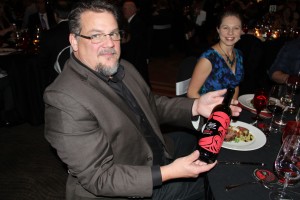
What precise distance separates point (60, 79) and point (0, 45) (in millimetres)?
3412

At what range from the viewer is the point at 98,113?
1353mm

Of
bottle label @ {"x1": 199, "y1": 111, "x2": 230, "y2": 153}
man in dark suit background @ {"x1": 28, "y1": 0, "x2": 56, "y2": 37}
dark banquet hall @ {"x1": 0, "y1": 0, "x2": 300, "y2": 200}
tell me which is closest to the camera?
bottle label @ {"x1": 199, "y1": 111, "x2": 230, "y2": 153}

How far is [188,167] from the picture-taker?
121 centimetres

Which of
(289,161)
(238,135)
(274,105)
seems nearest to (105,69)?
(238,135)

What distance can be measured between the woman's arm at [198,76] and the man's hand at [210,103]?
69cm

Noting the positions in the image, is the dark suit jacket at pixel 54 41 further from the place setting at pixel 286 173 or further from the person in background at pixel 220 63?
the place setting at pixel 286 173

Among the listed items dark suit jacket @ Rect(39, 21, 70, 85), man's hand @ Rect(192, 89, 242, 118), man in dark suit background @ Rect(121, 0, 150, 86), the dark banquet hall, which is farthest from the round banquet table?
man in dark suit background @ Rect(121, 0, 150, 86)

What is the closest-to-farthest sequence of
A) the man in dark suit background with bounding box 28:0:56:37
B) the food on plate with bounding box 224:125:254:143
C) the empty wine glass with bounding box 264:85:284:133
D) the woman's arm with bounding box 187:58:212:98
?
the food on plate with bounding box 224:125:254:143, the empty wine glass with bounding box 264:85:284:133, the woman's arm with bounding box 187:58:212:98, the man in dark suit background with bounding box 28:0:56:37

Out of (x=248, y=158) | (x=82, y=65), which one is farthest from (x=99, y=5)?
(x=248, y=158)

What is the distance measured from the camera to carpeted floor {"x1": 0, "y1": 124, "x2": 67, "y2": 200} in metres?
2.67

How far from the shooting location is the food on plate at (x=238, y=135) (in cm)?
158

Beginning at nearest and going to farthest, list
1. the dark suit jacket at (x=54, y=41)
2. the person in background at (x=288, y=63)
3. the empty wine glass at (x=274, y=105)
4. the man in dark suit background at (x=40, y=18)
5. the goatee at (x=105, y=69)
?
the goatee at (x=105, y=69)
the empty wine glass at (x=274, y=105)
the person in background at (x=288, y=63)
the dark suit jacket at (x=54, y=41)
the man in dark suit background at (x=40, y=18)

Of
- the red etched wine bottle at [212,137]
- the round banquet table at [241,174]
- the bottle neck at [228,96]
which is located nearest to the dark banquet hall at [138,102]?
the round banquet table at [241,174]

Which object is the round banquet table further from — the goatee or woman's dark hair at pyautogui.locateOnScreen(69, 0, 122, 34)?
woman's dark hair at pyautogui.locateOnScreen(69, 0, 122, 34)
